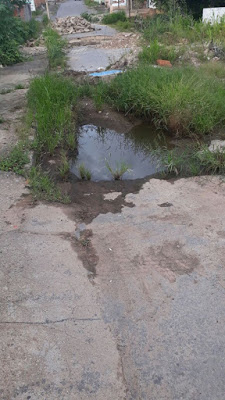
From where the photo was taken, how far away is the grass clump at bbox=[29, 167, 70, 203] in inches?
140

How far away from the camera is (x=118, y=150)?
16.6 ft

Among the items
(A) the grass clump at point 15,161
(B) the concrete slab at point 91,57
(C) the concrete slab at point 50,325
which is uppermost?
(A) the grass clump at point 15,161

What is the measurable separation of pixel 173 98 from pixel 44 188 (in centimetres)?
247

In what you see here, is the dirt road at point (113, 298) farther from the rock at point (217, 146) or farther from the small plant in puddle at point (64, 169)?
the rock at point (217, 146)

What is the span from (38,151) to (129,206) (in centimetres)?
166

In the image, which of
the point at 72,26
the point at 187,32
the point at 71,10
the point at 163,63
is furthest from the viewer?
the point at 71,10

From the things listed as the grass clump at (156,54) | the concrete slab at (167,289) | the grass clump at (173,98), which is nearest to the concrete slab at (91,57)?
the grass clump at (156,54)

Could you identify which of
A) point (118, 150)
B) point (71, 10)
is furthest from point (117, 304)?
point (71, 10)

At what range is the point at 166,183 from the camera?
393 cm

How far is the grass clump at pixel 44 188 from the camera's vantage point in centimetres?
356

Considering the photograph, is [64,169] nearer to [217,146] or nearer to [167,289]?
[217,146]

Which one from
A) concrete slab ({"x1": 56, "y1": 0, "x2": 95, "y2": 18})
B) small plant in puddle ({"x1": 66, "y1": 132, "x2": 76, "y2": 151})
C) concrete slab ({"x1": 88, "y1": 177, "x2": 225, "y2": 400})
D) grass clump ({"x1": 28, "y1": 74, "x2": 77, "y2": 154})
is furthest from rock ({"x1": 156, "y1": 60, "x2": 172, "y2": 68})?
concrete slab ({"x1": 56, "y1": 0, "x2": 95, "y2": 18})

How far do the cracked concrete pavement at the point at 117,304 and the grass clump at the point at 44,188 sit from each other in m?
0.17

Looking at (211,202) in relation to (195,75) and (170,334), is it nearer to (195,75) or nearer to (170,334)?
(170,334)
